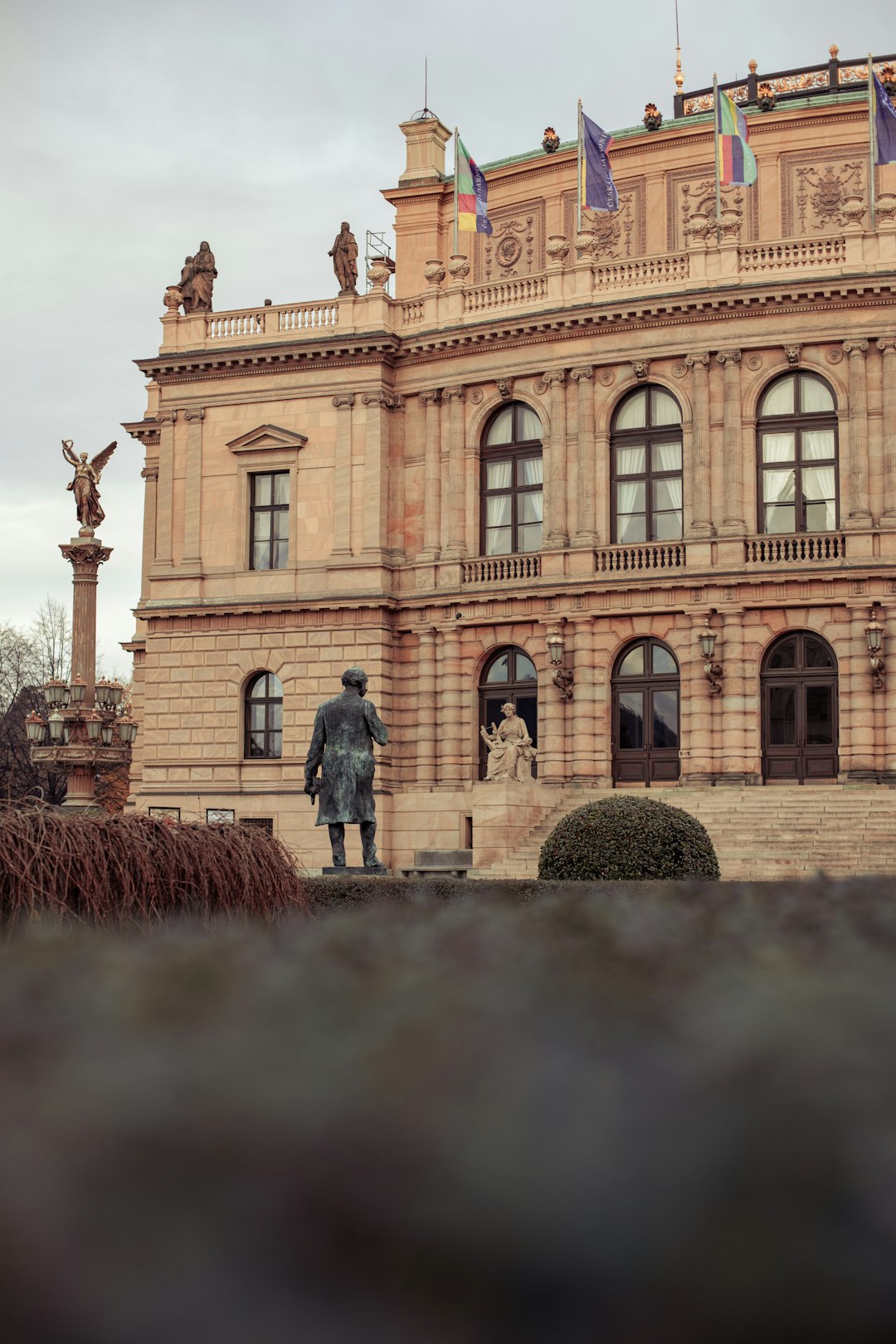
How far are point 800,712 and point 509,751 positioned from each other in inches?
291

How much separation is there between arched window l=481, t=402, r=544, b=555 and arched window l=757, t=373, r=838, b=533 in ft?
19.3

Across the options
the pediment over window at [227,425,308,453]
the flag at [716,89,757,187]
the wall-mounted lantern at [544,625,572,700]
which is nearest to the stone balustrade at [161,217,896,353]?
the flag at [716,89,757,187]

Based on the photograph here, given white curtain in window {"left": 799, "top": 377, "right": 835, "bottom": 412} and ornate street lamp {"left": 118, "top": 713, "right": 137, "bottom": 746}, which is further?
ornate street lamp {"left": 118, "top": 713, "right": 137, "bottom": 746}

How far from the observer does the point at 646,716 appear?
127 feet

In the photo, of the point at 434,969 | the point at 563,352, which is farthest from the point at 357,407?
the point at 434,969

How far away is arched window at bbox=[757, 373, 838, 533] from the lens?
38156 mm

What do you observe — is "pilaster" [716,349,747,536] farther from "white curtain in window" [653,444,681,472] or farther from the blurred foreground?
the blurred foreground

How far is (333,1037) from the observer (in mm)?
1698

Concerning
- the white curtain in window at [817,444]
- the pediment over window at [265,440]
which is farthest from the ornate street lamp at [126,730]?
the white curtain in window at [817,444]

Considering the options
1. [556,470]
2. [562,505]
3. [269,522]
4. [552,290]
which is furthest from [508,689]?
[552,290]

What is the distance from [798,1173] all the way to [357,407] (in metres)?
42.2

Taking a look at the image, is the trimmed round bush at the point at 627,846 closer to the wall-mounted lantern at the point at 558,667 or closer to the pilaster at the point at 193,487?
the wall-mounted lantern at the point at 558,667

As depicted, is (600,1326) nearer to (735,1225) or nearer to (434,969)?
(735,1225)

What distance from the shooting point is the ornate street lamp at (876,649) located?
35.9m
